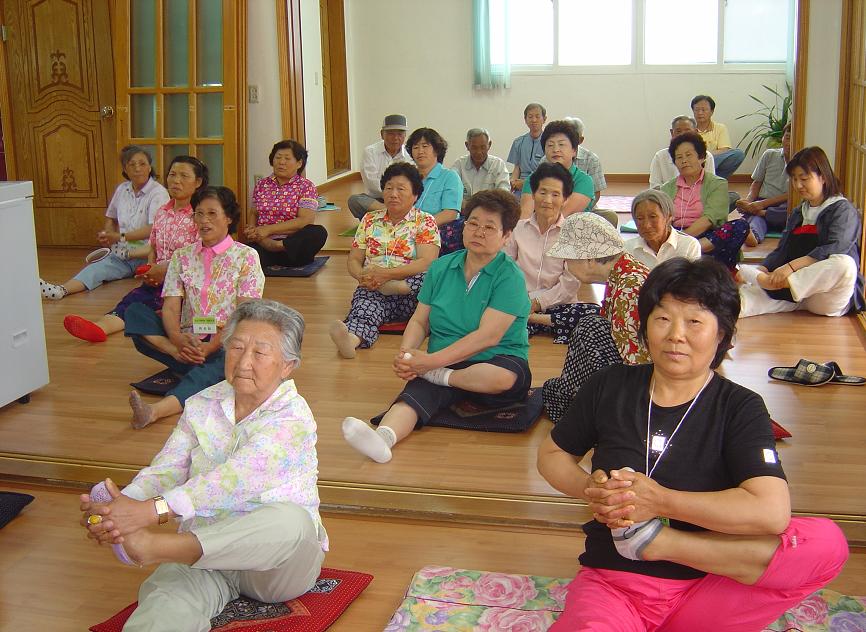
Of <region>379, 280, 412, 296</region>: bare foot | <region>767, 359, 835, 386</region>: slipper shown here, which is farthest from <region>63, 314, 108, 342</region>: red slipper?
<region>767, 359, 835, 386</region>: slipper

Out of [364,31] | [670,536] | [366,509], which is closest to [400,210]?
[366,509]

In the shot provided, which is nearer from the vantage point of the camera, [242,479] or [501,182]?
[242,479]

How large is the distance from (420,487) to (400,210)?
1.99m

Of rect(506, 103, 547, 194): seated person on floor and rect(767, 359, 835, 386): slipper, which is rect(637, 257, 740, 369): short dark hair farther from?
rect(506, 103, 547, 194): seated person on floor

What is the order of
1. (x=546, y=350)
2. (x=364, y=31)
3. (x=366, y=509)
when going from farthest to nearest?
1. (x=364, y=31)
2. (x=546, y=350)
3. (x=366, y=509)

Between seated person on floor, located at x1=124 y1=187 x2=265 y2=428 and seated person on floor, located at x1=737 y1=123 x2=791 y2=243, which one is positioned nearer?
seated person on floor, located at x1=124 y1=187 x2=265 y2=428

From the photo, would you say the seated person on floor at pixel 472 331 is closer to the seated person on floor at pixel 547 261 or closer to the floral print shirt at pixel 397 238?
the seated person on floor at pixel 547 261

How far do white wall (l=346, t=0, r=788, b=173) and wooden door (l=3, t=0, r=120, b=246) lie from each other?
2442mm

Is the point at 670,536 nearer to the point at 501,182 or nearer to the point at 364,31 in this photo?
the point at 501,182

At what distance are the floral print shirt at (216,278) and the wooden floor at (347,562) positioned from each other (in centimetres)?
113

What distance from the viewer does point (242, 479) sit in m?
2.13

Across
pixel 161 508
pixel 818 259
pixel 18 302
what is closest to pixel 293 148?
pixel 18 302

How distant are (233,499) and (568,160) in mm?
3959

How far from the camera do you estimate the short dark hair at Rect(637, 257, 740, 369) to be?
6.26ft
